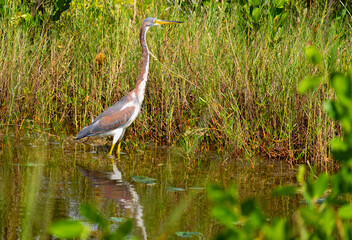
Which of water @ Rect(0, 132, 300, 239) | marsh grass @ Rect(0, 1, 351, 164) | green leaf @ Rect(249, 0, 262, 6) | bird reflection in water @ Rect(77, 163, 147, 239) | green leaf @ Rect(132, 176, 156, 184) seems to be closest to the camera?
water @ Rect(0, 132, 300, 239)

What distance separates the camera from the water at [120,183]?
383 cm

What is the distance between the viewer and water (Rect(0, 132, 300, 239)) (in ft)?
12.6

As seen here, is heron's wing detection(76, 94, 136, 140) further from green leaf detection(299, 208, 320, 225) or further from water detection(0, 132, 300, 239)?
green leaf detection(299, 208, 320, 225)

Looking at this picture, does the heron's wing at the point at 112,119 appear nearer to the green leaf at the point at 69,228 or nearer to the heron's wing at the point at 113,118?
the heron's wing at the point at 113,118

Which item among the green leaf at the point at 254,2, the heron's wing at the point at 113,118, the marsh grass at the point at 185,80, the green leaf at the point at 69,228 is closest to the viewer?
the green leaf at the point at 69,228

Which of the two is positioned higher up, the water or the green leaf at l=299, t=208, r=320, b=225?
the green leaf at l=299, t=208, r=320, b=225

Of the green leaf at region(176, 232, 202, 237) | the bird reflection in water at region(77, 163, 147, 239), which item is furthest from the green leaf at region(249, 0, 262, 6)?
the green leaf at region(176, 232, 202, 237)

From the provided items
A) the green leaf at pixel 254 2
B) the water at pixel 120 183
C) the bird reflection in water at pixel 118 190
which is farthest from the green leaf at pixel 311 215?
the green leaf at pixel 254 2

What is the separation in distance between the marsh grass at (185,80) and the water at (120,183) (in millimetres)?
313

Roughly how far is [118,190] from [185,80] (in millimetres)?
2252

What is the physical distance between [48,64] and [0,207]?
3.57 metres

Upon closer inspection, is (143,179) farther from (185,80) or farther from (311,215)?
(311,215)

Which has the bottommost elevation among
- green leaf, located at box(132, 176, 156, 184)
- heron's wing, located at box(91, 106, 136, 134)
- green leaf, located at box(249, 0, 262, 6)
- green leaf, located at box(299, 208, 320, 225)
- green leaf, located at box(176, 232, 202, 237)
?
green leaf, located at box(132, 176, 156, 184)

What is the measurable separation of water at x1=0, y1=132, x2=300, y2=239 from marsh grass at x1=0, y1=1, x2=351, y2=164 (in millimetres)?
313
